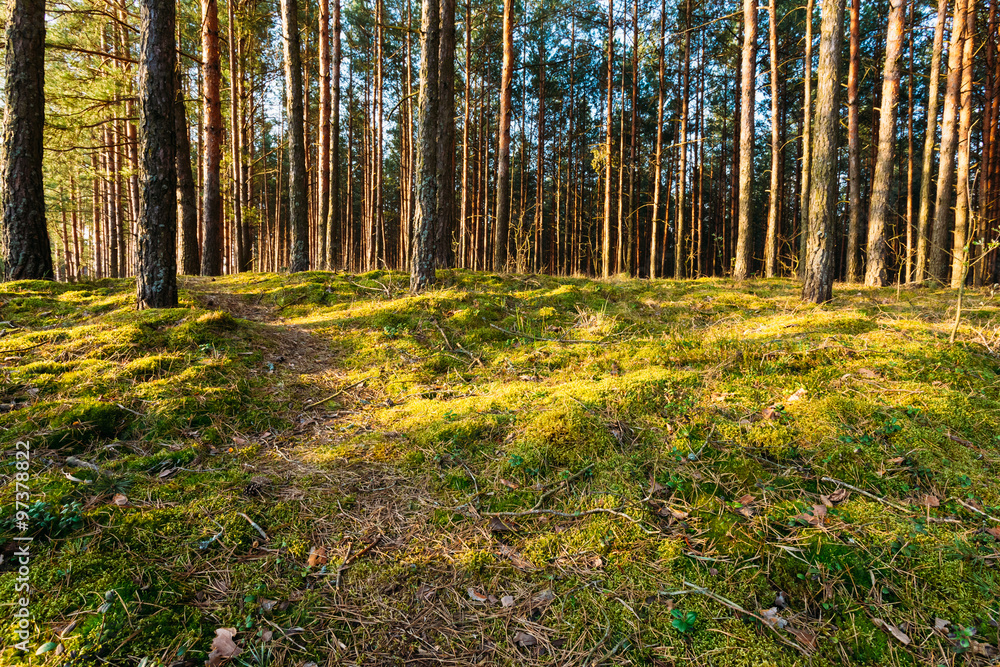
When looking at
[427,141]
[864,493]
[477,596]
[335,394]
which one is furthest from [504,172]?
[477,596]

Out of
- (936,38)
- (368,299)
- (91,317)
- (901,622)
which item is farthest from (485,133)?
(901,622)

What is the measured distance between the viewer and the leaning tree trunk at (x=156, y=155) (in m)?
4.92

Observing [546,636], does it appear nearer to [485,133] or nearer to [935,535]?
[935,535]

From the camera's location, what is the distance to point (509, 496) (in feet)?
9.01

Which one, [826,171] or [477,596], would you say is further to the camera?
[826,171]

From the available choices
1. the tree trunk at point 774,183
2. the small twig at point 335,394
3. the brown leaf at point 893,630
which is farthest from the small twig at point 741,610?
the tree trunk at point 774,183

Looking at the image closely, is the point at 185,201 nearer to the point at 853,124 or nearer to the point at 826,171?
the point at 826,171

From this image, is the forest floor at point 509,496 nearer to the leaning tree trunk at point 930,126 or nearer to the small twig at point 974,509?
the small twig at point 974,509

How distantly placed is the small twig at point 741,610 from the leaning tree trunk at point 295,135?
361 inches

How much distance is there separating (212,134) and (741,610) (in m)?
11.4

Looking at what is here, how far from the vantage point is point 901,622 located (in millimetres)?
1968

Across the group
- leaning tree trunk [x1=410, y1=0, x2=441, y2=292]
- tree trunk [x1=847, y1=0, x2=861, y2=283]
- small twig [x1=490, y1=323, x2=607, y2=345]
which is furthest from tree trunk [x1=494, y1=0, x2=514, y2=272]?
tree trunk [x1=847, y1=0, x2=861, y2=283]

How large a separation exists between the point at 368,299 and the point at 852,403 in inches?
229

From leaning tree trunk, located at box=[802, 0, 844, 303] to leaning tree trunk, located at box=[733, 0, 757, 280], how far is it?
3.25 metres
